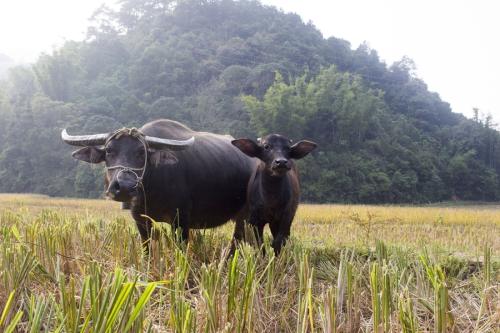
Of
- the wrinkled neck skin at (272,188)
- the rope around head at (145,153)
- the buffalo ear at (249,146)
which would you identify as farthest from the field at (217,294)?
the buffalo ear at (249,146)

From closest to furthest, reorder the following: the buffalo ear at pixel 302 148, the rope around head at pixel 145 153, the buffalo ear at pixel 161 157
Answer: the rope around head at pixel 145 153, the buffalo ear at pixel 161 157, the buffalo ear at pixel 302 148

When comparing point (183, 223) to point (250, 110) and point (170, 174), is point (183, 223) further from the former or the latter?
point (250, 110)

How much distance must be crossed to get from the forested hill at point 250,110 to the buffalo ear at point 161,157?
24.4 metres

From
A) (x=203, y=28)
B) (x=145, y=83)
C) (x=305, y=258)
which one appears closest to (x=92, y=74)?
(x=145, y=83)

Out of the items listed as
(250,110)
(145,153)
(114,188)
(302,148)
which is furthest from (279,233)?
(250,110)

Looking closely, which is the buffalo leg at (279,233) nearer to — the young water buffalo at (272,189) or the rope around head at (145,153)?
the young water buffalo at (272,189)

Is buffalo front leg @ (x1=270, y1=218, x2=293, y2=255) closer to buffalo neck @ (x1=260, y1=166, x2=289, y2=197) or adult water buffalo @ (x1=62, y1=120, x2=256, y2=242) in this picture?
buffalo neck @ (x1=260, y1=166, x2=289, y2=197)

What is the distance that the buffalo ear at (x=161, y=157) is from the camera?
3.46 metres

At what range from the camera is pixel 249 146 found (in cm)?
388

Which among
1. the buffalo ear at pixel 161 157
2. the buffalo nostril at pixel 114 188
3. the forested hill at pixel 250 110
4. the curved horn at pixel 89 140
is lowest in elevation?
the buffalo nostril at pixel 114 188

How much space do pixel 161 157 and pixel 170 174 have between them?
21 centimetres

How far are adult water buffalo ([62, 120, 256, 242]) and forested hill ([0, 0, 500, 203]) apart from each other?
23.5 m

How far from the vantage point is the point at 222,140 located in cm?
470

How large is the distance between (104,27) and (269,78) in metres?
24.0
